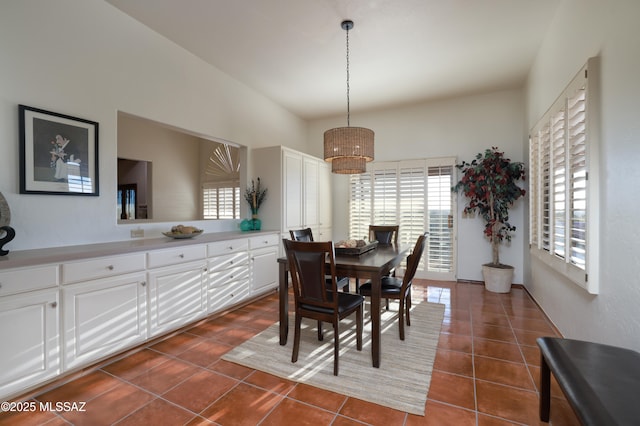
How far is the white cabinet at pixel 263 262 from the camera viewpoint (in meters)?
3.81

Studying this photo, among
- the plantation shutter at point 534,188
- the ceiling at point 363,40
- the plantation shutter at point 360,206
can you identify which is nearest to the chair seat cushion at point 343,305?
the plantation shutter at point 534,188

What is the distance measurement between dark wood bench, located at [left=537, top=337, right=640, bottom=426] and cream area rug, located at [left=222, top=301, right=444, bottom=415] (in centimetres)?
76

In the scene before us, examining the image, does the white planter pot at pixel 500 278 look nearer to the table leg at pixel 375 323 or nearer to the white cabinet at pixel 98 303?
the table leg at pixel 375 323

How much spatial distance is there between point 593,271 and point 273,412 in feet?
7.56

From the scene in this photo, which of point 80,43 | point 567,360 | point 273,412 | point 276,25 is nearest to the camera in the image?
point 567,360

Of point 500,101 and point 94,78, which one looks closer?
point 94,78

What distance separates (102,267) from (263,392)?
1.50 meters

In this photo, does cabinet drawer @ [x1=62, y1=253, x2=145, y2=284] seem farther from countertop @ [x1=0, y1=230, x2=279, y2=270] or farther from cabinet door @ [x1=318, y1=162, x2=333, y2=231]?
cabinet door @ [x1=318, y1=162, x2=333, y2=231]

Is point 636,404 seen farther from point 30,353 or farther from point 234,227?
point 234,227

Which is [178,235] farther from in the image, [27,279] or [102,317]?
[27,279]

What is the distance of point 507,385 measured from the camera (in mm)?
2039

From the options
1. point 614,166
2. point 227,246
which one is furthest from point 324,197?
point 614,166

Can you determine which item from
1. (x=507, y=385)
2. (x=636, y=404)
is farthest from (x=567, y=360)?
(x=507, y=385)

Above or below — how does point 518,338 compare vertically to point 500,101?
below
